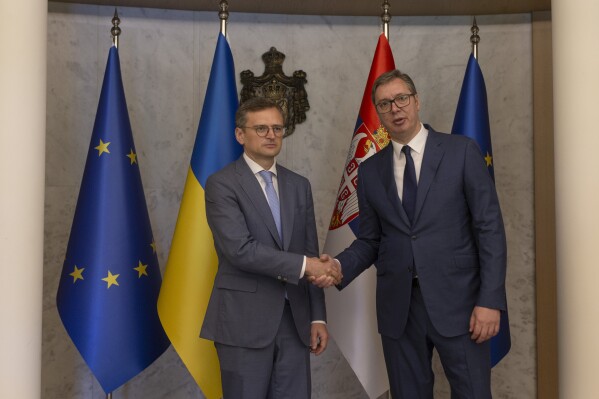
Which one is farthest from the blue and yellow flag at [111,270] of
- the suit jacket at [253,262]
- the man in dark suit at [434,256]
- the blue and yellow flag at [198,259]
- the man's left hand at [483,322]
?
the man's left hand at [483,322]

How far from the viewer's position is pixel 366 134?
412cm

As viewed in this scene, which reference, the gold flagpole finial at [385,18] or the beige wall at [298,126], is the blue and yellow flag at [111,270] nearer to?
the beige wall at [298,126]

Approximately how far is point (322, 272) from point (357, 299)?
2.77 ft

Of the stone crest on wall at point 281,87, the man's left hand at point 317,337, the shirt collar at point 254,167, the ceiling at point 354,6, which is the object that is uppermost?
the ceiling at point 354,6

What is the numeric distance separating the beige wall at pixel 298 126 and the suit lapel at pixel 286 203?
1.40 m

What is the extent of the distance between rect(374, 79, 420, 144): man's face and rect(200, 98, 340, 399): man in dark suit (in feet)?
1.44

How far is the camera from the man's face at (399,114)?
321 cm

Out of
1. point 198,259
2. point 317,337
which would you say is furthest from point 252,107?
point 317,337

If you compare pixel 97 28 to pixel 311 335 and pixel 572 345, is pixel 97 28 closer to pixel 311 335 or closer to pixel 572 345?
pixel 311 335

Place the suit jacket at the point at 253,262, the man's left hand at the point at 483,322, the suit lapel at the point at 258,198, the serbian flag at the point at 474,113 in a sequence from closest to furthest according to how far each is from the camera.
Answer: the man's left hand at the point at 483,322 < the suit jacket at the point at 253,262 < the suit lapel at the point at 258,198 < the serbian flag at the point at 474,113

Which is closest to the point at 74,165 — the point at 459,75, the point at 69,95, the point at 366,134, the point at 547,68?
the point at 69,95

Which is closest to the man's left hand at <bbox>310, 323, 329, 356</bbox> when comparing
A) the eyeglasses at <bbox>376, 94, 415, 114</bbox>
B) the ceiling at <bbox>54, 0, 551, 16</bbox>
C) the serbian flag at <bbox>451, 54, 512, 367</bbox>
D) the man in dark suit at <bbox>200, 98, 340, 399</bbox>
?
the man in dark suit at <bbox>200, 98, 340, 399</bbox>

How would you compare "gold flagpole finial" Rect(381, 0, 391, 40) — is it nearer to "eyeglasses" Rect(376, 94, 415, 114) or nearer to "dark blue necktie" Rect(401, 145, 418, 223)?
"eyeglasses" Rect(376, 94, 415, 114)

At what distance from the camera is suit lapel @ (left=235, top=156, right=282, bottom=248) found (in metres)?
3.26
